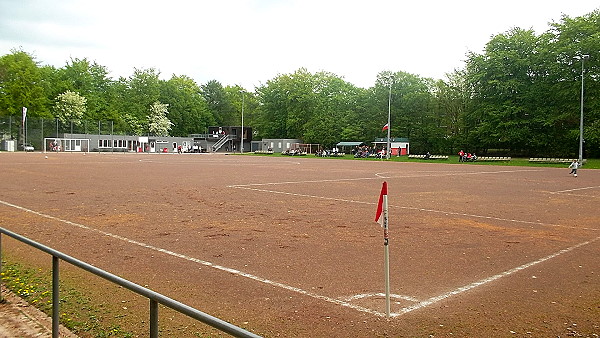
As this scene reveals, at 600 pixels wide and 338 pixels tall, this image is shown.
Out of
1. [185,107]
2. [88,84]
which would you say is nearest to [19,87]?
[88,84]

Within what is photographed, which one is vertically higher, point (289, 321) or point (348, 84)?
point (348, 84)

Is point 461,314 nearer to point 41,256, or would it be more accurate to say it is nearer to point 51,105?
point 41,256

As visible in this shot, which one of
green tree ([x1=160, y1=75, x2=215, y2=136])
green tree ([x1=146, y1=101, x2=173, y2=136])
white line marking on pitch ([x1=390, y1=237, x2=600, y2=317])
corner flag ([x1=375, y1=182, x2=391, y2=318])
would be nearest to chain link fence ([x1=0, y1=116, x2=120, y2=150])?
green tree ([x1=146, y1=101, x2=173, y2=136])

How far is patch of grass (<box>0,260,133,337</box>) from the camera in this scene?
16.7 feet

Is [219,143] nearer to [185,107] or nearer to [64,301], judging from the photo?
[185,107]

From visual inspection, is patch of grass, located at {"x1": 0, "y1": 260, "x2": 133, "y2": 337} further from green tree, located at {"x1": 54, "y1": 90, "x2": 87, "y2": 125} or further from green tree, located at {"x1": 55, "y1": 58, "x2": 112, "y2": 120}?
green tree, located at {"x1": 55, "y1": 58, "x2": 112, "y2": 120}

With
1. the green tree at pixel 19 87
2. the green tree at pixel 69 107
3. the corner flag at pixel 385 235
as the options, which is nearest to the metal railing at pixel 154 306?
the corner flag at pixel 385 235

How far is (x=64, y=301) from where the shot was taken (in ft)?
19.2

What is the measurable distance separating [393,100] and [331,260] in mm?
80779

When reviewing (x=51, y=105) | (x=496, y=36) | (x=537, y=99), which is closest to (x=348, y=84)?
(x=496, y=36)

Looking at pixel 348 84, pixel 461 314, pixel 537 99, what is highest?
pixel 348 84

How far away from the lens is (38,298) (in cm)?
595

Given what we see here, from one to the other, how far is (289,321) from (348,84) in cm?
10952

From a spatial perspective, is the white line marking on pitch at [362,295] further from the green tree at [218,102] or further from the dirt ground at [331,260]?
the green tree at [218,102]
